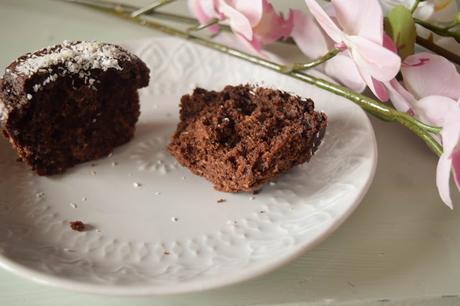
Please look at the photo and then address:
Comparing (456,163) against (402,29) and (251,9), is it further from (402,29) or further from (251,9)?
(251,9)

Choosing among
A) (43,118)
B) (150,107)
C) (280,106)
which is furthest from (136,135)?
(280,106)

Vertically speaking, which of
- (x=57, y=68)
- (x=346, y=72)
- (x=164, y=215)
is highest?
(x=57, y=68)

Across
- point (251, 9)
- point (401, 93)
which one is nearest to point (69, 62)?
point (251, 9)

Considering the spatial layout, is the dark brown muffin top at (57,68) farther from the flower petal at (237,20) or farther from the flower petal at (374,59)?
the flower petal at (374,59)

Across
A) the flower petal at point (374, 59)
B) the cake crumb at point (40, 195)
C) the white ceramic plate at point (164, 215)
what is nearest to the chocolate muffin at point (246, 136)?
the white ceramic plate at point (164, 215)

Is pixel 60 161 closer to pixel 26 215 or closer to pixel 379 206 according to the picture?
pixel 26 215
